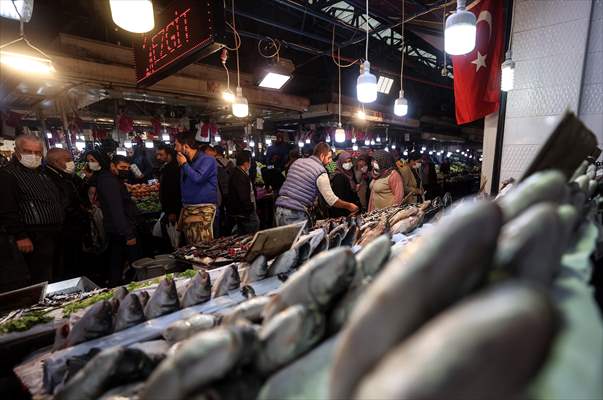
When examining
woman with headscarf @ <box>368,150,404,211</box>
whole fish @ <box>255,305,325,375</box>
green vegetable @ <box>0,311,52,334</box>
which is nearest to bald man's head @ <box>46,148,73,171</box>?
green vegetable @ <box>0,311,52,334</box>

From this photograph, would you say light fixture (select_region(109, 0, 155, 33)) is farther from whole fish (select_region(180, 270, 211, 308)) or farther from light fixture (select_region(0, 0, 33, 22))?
whole fish (select_region(180, 270, 211, 308))

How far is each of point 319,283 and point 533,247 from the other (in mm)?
591

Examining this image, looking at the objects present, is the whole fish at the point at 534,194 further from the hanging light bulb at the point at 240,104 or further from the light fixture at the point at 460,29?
the hanging light bulb at the point at 240,104

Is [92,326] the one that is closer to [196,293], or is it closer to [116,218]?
[196,293]

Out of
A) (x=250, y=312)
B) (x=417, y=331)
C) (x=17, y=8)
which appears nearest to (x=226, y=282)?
(x=250, y=312)

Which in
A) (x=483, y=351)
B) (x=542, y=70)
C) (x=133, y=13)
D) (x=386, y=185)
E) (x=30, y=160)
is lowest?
(x=386, y=185)

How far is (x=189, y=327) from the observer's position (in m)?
1.38

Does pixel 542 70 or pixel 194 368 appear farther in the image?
pixel 542 70

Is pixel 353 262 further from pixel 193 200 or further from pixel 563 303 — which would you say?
pixel 193 200

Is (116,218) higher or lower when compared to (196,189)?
lower

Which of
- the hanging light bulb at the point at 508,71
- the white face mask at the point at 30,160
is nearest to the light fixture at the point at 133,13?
the white face mask at the point at 30,160

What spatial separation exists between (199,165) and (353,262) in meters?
4.62

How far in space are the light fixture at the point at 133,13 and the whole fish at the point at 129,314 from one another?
3068 millimetres

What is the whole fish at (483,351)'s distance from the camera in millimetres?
420
